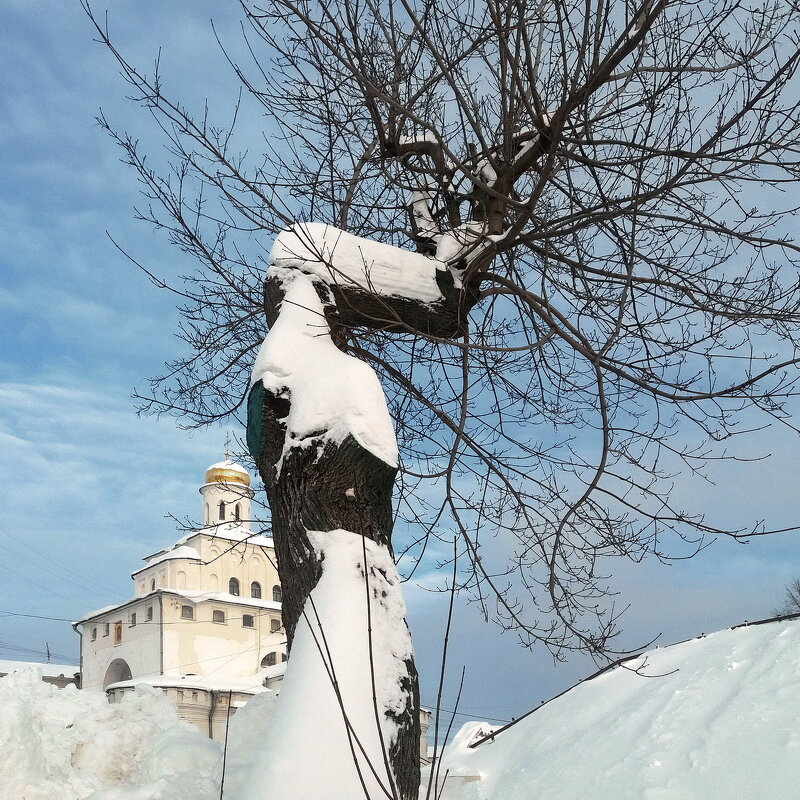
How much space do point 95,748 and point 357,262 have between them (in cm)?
213

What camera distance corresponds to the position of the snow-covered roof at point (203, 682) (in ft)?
96.3

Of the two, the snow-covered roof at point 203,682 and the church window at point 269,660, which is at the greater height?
the church window at point 269,660

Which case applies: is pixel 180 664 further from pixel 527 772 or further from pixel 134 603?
pixel 527 772

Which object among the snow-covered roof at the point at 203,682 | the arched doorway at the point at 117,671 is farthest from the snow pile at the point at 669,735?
the arched doorway at the point at 117,671

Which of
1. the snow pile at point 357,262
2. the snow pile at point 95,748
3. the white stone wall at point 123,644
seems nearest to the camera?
the snow pile at point 95,748

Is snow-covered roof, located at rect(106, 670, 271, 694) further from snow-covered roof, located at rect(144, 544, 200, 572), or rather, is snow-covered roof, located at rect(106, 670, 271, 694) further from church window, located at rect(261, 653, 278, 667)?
snow-covered roof, located at rect(144, 544, 200, 572)

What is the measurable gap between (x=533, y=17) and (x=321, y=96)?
128 cm

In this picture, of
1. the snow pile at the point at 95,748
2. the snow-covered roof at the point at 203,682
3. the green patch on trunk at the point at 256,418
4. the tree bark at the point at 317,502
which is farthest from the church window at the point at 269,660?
the tree bark at the point at 317,502

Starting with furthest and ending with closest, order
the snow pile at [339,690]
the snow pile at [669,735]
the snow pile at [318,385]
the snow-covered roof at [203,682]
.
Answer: the snow-covered roof at [203,682] → the snow pile at [318,385] → the snow pile at [669,735] → the snow pile at [339,690]

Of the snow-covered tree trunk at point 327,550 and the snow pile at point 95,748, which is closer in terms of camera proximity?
the snow-covered tree trunk at point 327,550

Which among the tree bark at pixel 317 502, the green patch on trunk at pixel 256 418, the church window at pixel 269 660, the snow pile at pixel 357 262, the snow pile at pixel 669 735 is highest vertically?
the church window at pixel 269 660

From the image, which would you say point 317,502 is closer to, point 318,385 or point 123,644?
point 318,385

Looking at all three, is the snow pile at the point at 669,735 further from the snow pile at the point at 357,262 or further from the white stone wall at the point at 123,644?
the white stone wall at the point at 123,644

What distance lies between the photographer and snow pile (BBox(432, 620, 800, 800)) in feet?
8.13
